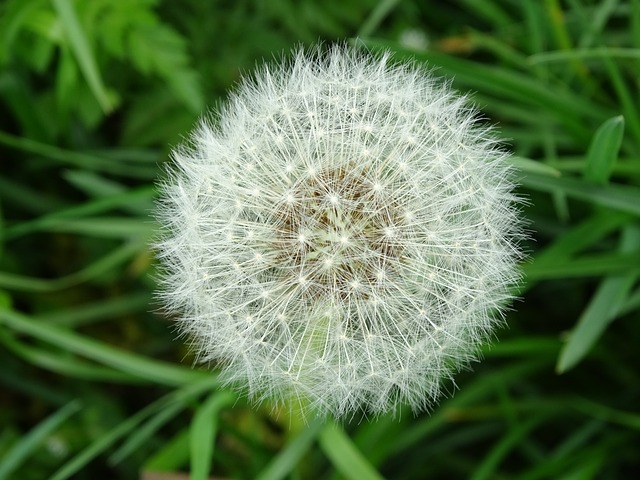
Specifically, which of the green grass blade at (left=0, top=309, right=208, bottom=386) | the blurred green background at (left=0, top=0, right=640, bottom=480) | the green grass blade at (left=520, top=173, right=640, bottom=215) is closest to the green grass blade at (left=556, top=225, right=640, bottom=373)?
the blurred green background at (left=0, top=0, right=640, bottom=480)

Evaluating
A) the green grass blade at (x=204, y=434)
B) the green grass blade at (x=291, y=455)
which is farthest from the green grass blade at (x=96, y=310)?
the green grass blade at (x=291, y=455)

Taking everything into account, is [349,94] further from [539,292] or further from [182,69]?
[539,292]

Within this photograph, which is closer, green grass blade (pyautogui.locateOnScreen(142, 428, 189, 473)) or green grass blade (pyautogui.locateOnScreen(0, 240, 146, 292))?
green grass blade (pyautogui.locateOnScreen(142, 428, 189, 473))

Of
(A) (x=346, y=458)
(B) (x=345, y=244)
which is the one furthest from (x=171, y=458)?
(B) (x=345, y=244)

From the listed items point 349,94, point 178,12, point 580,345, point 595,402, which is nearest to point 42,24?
point 178,12

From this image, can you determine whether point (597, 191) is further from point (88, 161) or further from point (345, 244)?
point (88, 161)

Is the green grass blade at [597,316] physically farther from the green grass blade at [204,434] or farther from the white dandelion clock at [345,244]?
the green grass blade at [204,434]

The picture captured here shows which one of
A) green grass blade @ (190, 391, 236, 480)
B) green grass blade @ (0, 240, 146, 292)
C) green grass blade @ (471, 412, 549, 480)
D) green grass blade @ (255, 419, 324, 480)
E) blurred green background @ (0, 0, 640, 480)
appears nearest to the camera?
green grass blade @ (190, 391, 236, 480)

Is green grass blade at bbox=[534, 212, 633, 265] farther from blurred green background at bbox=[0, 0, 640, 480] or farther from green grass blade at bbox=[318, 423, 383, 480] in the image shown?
green grass blade at bbox=[318, 423, 383, 480]
